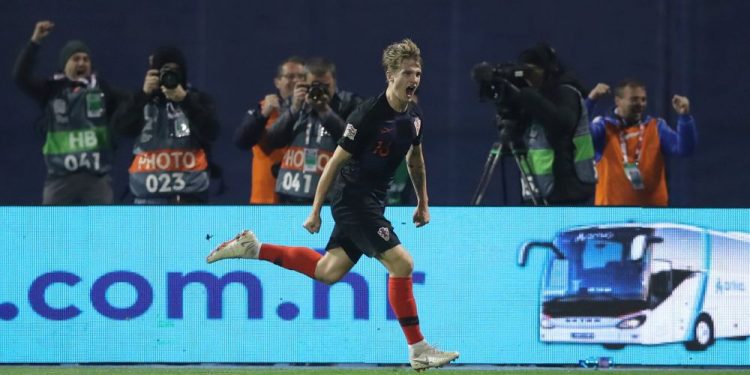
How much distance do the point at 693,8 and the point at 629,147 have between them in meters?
2.25

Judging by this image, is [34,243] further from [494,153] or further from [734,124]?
[734,124]

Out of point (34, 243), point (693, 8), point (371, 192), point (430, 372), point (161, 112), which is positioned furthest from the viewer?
point (693, 8)

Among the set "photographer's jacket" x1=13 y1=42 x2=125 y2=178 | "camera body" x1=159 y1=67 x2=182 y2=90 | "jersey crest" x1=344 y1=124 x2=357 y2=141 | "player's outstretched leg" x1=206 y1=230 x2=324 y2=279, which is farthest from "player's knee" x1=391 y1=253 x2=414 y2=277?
"photographer's jacket" x1=13 y1=42 x2=125 y2=178

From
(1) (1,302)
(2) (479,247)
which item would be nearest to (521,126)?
(2) (479,247)

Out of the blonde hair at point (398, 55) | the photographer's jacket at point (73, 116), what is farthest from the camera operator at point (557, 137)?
the photographer's jacket at point (73, 116)

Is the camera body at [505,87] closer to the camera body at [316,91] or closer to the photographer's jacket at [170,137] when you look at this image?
the camera body at [316,91]

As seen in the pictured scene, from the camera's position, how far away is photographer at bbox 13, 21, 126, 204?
35.1ft

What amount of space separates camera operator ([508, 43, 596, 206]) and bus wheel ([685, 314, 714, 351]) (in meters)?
1.39

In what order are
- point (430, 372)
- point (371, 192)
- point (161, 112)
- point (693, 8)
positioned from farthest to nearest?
point (693, 8) < point (161, 112) < point (430, 372) < point (371, 192)

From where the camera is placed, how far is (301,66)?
10.7 m

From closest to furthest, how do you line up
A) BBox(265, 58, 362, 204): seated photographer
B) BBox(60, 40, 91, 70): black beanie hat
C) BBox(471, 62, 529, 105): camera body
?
BBox(265, 58, 362, 204): seated photographer
BBox(471, 62, 529, 105): camera body
BBox(60, 40, 91, 70): black beanie hat

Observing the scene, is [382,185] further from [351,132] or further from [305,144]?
[305,144]

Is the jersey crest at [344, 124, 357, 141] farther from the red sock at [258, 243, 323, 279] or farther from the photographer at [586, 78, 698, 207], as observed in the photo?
the photographer at [586, 78, 698, 207]

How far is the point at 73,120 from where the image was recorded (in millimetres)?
10758
